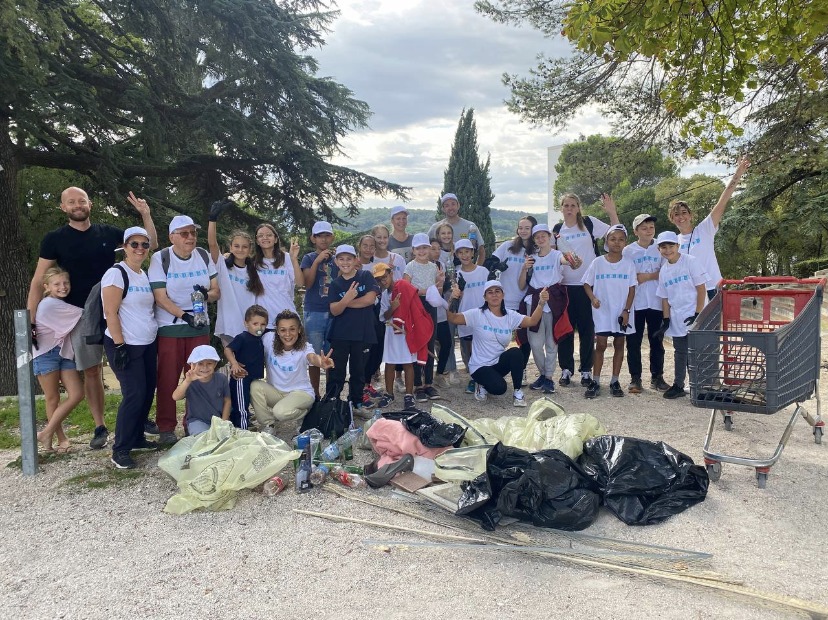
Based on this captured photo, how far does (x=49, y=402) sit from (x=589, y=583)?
15.5 feet

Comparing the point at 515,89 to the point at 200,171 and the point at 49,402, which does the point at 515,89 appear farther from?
the point at 49,402

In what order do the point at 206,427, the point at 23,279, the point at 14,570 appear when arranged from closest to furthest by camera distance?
the point at 14,570 → the point at 206,427 → the point at 23,279

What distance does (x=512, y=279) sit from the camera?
7.11m

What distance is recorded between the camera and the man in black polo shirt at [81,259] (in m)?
4.98

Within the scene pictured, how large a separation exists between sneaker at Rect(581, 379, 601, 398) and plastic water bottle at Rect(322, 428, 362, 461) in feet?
9.35

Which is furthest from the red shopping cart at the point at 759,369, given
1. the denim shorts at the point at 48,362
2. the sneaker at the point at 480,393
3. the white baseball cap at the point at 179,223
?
the denim shorts at the point at 48,362

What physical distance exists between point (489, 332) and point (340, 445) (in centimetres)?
231

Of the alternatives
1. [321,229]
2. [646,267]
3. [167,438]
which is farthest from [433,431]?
[646,267]

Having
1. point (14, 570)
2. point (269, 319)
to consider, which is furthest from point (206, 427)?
point (14, 570)

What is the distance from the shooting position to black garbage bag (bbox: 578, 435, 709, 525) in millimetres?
3818

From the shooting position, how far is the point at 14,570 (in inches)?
132

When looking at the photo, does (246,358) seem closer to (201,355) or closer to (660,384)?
(201,355)

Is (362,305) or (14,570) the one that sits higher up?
(362,305)

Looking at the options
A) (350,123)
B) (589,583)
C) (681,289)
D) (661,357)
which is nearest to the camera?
(589,583)
